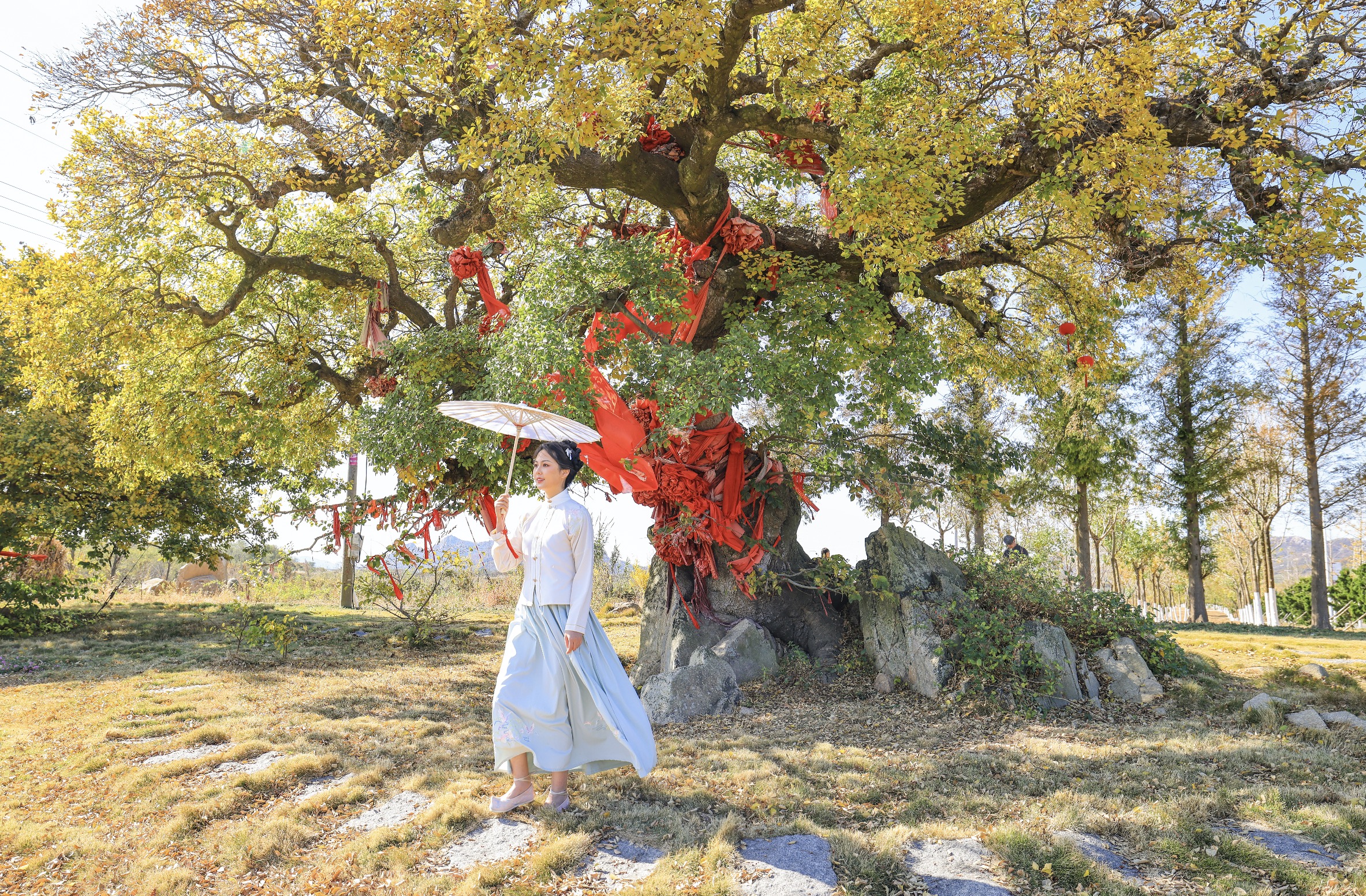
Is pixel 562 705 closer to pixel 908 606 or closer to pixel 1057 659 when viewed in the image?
pixel 908 606

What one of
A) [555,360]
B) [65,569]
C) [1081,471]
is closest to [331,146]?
[555,360]

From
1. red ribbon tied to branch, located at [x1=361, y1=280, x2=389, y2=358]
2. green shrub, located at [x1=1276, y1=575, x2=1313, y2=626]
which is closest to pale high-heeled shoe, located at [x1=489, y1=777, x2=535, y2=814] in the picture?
red ribbon tied to branch, located at [x1=361, y1=280, x2=389, y2=358]

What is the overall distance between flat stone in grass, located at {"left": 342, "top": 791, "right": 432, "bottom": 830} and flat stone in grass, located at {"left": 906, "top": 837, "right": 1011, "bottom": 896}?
2.38m

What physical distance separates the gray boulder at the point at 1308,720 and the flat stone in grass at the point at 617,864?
4.93 meters

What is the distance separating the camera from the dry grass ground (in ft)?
10.4

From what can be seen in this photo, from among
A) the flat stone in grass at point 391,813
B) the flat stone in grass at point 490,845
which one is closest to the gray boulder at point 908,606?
the flat stone in grass at point 490,845

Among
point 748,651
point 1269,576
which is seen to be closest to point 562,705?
point 748,651

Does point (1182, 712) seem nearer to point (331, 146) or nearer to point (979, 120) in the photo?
point (979, 120)

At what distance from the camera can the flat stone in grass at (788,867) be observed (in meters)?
2.95

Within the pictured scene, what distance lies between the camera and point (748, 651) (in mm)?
7578

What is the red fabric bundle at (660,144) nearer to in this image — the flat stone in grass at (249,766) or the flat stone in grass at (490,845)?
the flat stone in grass at (249,766)

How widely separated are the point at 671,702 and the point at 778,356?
10.0 feet

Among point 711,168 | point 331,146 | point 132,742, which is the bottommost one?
point 132,742

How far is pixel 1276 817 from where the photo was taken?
11.9ft
